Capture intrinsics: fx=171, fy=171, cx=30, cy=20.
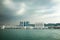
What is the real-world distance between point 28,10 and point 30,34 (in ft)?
1.75

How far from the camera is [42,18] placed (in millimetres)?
3621

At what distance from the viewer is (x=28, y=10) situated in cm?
364

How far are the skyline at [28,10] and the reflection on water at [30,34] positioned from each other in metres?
0.21

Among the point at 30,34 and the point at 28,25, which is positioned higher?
the point at 28,25

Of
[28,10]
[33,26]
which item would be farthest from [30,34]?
[28,10]

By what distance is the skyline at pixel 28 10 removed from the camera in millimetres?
3617

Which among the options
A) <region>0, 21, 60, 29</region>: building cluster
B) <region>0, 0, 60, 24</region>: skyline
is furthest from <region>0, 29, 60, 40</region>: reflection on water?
<region>0, 0, 60, 24</region>: skyline

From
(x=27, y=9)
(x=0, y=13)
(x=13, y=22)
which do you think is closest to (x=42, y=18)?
(x=27, y=9)

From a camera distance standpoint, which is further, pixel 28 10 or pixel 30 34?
pixel 30 34

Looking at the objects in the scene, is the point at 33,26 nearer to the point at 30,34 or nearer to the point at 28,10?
the point at 30,34

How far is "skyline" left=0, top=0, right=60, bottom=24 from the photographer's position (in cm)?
362

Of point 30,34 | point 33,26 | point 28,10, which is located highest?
point 28,10

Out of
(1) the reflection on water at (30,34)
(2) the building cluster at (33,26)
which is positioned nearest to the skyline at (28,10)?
(2) the building cluster at (33,26)

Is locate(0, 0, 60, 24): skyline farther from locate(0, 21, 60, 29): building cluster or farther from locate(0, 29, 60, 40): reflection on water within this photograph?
locate(0, 29, 60, 40): reflection on water
